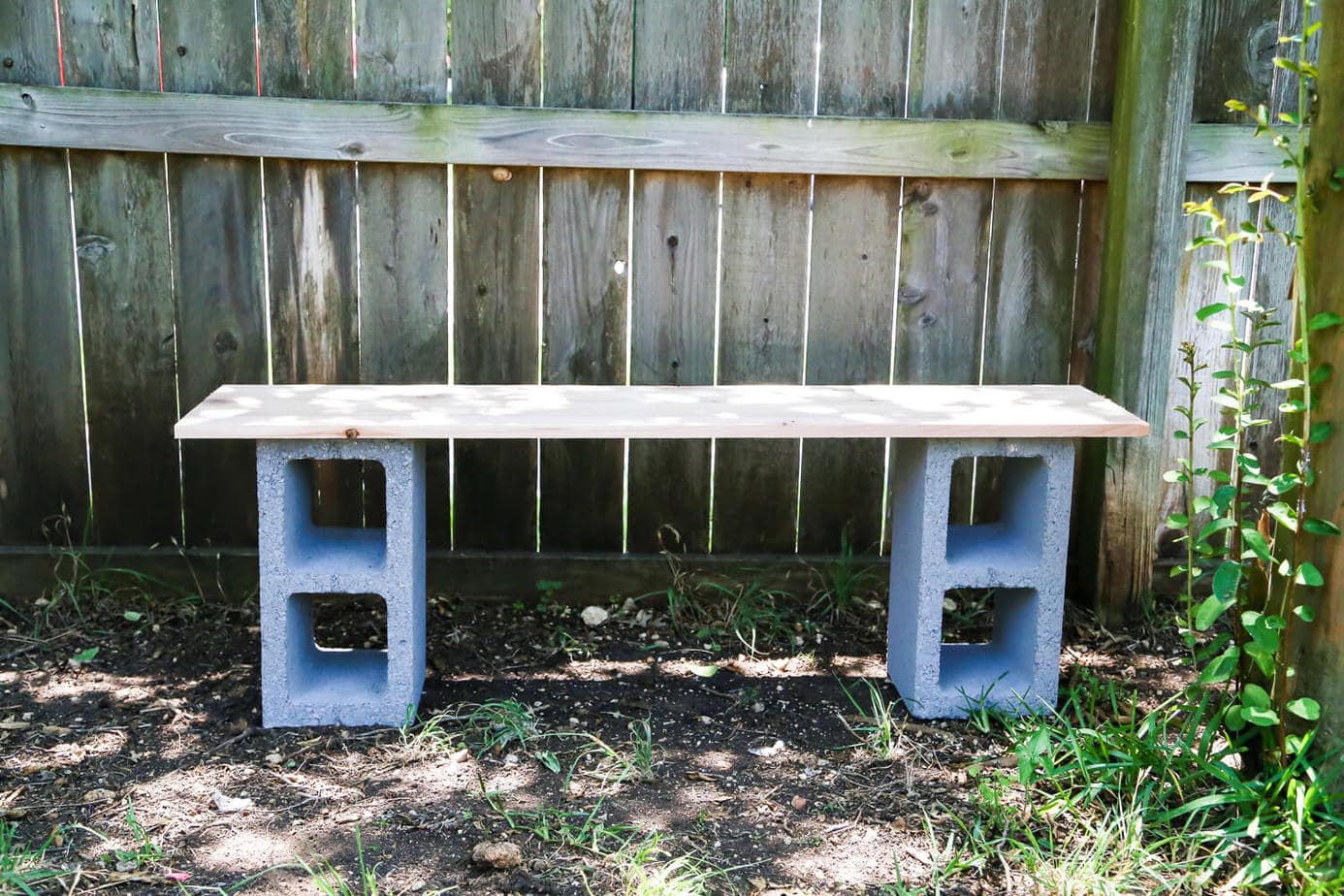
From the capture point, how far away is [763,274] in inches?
135

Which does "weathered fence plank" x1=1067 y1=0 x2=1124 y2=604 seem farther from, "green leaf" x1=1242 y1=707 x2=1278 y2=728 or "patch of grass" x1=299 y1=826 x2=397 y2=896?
"patch of grass" x1=299 y1=826 x2=397 y2=896

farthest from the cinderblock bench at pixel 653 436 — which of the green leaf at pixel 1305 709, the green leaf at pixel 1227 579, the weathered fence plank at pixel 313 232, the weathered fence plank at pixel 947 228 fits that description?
the green leaf at pixel 1305 709

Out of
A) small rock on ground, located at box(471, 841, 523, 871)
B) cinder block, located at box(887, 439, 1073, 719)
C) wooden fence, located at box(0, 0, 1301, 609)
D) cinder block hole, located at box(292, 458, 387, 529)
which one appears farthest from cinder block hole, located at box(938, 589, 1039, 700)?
cinder block hole, located at box(292, 458, 387, 529)

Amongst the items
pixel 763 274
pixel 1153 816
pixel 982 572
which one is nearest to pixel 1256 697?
pixel 1153 816

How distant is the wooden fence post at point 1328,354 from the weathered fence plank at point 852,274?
1346 millimetres

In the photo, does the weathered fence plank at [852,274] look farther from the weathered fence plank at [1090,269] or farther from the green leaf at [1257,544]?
the green leaf at [1257,544]

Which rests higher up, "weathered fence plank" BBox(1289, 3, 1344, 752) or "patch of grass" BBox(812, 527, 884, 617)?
"weathered fence plank" BBox(1289, 3, 1344, 752)

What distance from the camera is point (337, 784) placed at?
8.25 feet

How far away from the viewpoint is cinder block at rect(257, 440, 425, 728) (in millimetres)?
2678

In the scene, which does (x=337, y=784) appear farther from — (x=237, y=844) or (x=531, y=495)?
(x=531, y=495)

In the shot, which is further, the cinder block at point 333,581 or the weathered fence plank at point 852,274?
the weathered fence plank at point 852,274

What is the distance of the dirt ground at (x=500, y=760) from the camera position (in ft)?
7.32

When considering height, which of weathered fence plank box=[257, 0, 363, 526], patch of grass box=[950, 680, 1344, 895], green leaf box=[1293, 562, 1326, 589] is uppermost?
weathered fence plank box=[257, 0, 363, 526]

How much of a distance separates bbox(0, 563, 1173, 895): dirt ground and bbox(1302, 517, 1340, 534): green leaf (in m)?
0.83
